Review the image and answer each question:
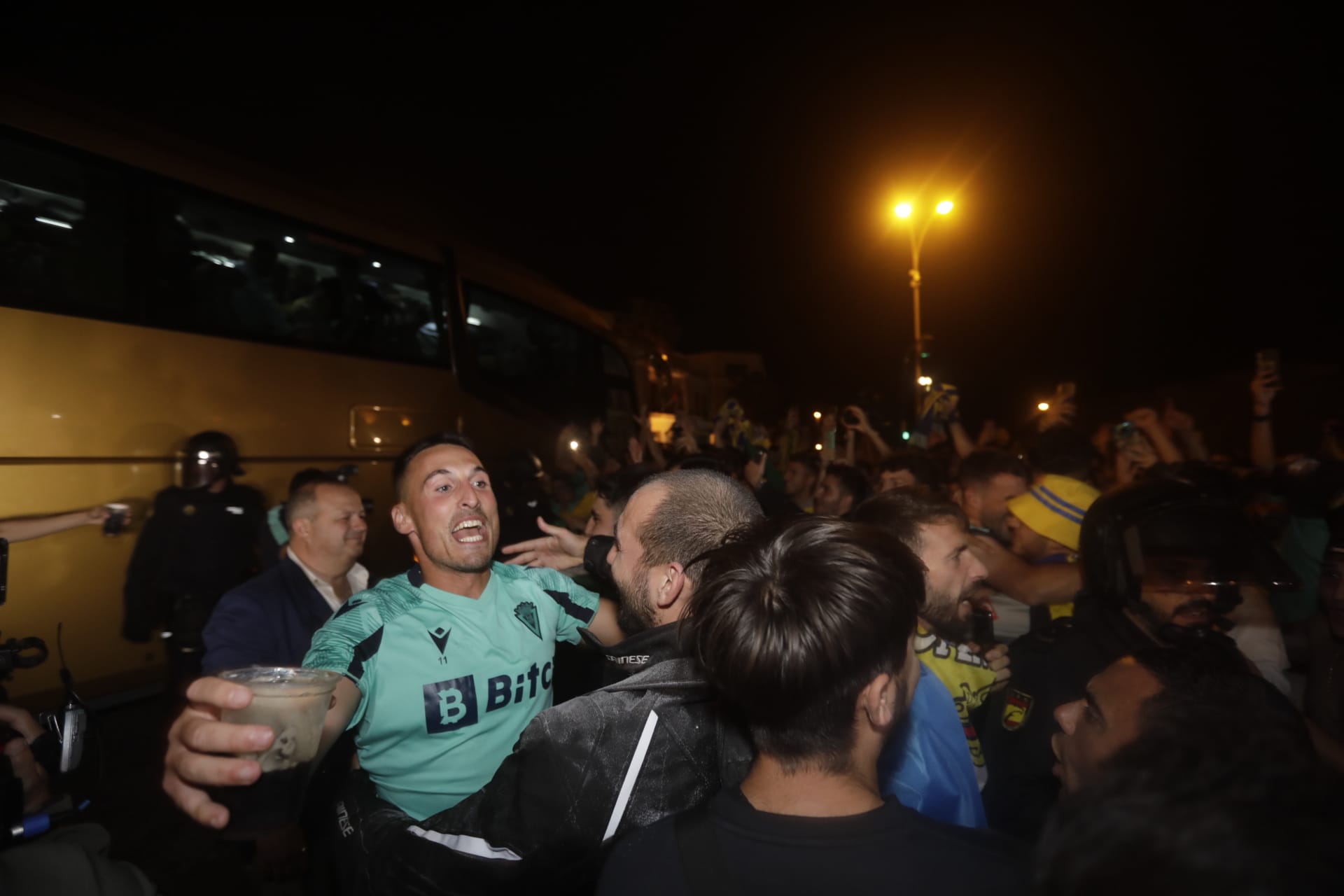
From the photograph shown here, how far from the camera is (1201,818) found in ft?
2.14

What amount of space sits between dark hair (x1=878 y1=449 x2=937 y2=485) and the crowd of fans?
0.76 metres

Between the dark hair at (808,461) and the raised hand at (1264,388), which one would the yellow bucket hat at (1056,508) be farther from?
the dark hair at (808,461)

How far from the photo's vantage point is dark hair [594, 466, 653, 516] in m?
3.57

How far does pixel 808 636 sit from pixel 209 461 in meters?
5.15

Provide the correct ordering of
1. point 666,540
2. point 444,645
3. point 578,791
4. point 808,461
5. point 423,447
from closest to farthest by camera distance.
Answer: point 578,791, point 666,540, point 444,645, point 423,447, point 808,461

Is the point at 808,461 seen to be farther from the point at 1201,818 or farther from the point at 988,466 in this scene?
the point at 1201,818

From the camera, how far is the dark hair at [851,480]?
563cm

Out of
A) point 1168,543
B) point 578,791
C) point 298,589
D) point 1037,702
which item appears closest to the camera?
point 578,791

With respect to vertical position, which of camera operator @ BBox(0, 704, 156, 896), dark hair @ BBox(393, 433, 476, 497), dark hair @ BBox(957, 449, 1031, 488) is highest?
dark hair @ BBox(393, 433, 476, 497)

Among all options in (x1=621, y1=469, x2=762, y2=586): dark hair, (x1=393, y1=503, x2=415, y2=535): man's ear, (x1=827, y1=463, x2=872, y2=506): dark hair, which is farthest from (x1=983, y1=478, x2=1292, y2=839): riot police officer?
(x1=827, y1=463, x2=872, y2=506): dark hair

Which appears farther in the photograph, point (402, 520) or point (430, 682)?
point (402, 520)

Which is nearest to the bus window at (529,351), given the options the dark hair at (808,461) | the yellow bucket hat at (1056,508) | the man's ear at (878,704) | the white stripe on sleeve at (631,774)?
the dark hair at (808,461)

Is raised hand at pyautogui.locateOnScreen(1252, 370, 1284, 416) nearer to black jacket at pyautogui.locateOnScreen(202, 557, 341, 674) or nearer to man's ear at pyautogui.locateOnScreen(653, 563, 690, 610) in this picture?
man's ear at pyautogui.locateOnScreen(653, 563, 690, 610)

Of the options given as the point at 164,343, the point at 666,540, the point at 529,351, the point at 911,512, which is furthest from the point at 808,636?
the point at 529,351
